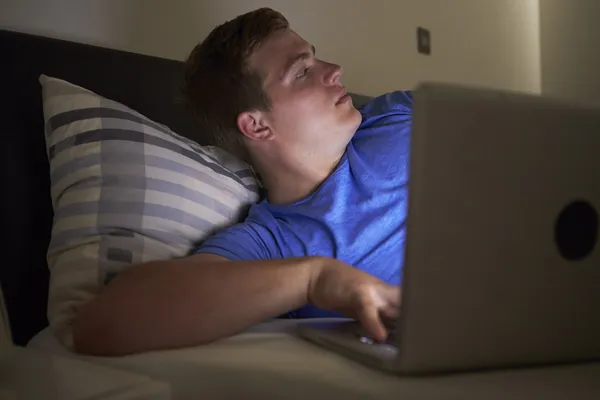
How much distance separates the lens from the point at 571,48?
2.46 metres

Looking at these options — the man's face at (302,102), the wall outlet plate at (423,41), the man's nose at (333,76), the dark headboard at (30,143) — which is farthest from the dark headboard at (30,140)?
the wall outlet plate at (423,41)

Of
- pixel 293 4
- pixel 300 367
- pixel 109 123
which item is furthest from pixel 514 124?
pixel 293 4

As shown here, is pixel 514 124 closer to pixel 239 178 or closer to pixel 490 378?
pixel 490 378

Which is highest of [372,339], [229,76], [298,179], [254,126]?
[229,76]

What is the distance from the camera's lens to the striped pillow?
911mm

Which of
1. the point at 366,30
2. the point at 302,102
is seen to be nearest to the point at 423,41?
the point at 366,30

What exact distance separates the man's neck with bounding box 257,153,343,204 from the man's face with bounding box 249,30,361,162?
26 millimetres

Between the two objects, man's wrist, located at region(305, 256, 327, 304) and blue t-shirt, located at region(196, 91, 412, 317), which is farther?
blue t-shirt, located at region(196, 91, 412, 317)

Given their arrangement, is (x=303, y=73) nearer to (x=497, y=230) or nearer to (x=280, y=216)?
(x=280, y=216)

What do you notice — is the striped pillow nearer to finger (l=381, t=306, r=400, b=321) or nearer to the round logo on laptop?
finger (l=381, t=306, r=400, b=321)

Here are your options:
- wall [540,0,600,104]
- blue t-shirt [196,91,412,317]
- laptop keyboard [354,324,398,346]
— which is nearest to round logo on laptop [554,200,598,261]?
laptop keyboard [354,324,398,346]

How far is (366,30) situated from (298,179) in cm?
94

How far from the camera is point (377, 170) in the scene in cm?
113

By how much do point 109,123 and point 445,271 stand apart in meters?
0.75
